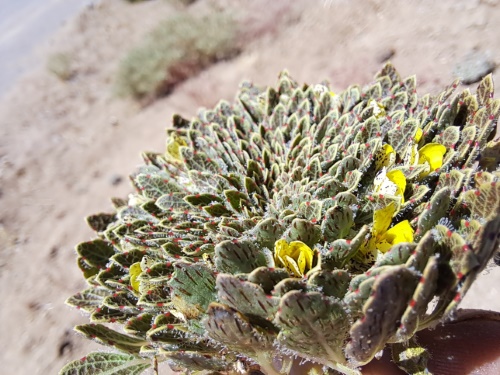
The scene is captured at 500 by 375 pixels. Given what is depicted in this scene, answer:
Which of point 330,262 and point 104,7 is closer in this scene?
point 330,262

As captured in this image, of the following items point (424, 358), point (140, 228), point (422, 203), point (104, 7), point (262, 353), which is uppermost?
point (104, 7)

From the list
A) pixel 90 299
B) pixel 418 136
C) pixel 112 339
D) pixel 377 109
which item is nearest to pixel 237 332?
pixel 112 339

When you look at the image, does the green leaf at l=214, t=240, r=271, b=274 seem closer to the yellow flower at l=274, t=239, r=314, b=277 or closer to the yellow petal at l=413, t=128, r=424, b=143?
the yellow flower at l=274, t=239, r=314, b=277

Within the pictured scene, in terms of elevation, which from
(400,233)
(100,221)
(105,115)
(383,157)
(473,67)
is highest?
(105,115)

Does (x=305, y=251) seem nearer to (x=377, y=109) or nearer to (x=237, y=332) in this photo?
(x=237, y=332)

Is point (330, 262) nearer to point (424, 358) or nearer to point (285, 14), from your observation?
point (424, 358)

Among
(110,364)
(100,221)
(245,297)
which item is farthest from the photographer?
(100,221)

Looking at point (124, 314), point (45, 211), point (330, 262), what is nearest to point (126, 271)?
point (124, 314)

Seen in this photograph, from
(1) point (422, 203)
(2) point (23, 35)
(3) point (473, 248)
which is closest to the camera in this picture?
(3) point (473, 248)
